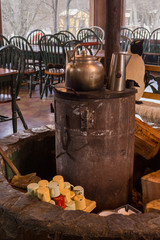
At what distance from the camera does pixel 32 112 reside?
4789mm

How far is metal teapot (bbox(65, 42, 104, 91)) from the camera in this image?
1.85 m

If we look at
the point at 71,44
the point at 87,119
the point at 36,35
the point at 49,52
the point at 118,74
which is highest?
the point at 36,35

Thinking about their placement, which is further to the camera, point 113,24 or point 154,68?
point 154,68

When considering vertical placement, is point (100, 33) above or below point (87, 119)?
above

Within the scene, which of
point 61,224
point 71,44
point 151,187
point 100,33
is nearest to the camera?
point 61,224

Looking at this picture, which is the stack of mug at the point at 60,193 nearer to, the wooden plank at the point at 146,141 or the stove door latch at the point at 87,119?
the stove door latch at the point at 87,119

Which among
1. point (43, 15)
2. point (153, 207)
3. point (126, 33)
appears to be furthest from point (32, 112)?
point (43, 15)

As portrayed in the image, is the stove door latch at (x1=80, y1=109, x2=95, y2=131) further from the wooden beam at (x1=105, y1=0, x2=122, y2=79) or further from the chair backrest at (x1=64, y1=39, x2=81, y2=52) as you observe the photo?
the chair backrest at (x1=64, y1=39, x2=81, y2=52)

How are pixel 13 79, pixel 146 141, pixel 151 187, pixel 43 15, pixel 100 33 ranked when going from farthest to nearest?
1. pixel 43 15
2. pixel 100 33
3. pixel 13 79
4. pixel 146 141
5. pixel 151 187

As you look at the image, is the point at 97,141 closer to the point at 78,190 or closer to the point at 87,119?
the point at 87,119

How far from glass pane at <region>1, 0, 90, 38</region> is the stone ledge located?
7288 mm

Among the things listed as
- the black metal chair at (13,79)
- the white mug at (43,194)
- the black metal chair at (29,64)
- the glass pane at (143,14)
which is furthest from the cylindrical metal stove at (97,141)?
the glass pane at (143,14)

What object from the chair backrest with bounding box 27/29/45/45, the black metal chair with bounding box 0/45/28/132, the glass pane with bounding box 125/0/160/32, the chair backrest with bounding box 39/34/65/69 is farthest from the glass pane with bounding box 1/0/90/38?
the black metal chair with bounding box 0/45/28/132

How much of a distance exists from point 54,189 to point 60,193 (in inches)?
3.2
